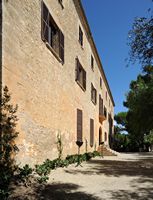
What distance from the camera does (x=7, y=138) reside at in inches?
299

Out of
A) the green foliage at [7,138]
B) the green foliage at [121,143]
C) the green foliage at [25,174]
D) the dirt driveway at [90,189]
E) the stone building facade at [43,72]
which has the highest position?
the stone building facade at [43,72]

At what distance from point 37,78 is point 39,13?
2.38 meters

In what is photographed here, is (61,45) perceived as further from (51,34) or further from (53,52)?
(53,52)

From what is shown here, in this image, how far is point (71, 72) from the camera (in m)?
15.9

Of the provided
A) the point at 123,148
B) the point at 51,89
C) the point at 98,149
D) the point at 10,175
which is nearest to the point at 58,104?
the point at 51,89

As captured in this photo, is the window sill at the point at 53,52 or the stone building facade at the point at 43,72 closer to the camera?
the stone building facade at the point at 43,72

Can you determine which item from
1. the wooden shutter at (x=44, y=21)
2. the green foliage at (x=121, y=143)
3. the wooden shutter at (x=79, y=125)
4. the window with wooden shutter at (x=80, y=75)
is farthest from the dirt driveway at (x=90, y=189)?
the green foliage at (x=121, y=143)

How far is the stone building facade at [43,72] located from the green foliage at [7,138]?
0.48 meters

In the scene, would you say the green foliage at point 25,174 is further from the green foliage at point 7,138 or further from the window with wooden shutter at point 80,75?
the window with wooden shutter at point 80,75

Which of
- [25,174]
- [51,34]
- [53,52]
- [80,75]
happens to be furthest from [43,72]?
[80,75]

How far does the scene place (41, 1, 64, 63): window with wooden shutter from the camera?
11219 millimetres

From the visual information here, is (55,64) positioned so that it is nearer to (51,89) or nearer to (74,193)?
(51,89)

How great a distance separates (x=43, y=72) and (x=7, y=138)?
399 cm

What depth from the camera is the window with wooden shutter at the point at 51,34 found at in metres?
11.2
